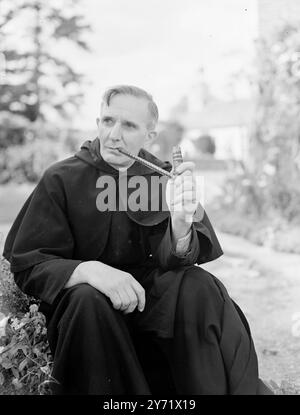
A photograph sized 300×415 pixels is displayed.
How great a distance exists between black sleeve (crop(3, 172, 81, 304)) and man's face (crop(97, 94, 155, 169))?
0.25 metres

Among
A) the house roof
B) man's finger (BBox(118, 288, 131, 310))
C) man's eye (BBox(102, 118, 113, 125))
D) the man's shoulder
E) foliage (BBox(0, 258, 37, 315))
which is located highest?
the house roof

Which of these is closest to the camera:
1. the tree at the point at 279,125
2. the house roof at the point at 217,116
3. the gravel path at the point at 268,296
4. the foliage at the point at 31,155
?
the gravel path at the point at 268,296

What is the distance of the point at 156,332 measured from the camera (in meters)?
2.11

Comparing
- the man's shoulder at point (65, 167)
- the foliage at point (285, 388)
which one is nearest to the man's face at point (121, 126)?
the man's shoulder at point (65, 167)

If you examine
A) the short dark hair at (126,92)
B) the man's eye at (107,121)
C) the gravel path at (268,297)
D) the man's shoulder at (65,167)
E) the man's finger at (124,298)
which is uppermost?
the short dark hair at (126,92)

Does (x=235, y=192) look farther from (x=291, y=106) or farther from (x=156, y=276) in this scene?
(x=156, y=276)

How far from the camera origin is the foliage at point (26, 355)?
90.3 inches

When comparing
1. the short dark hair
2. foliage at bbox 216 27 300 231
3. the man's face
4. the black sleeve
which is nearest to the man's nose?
the man's face

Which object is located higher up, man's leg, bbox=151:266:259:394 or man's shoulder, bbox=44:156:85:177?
man's shoulder, bbox=44:156:85:177

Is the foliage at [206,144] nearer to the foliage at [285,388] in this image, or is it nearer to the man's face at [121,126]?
the foliage at [285,388]

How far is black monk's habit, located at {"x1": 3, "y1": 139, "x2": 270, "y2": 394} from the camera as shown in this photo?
198cm

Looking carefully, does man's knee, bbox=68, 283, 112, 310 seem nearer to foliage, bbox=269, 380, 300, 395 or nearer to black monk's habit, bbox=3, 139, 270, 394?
black monk's habit, bbox=3, 139, 270, 394

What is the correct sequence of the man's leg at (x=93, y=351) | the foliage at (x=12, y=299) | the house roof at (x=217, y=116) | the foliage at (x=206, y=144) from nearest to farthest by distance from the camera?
1. the man's leg at (x=93, y=351)
2. the foliage at (x=12, y=299)
3. the house roof at (x=217, y=116)
4. the foliage at (x=206, y=144)

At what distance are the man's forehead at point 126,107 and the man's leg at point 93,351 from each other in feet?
2.46
